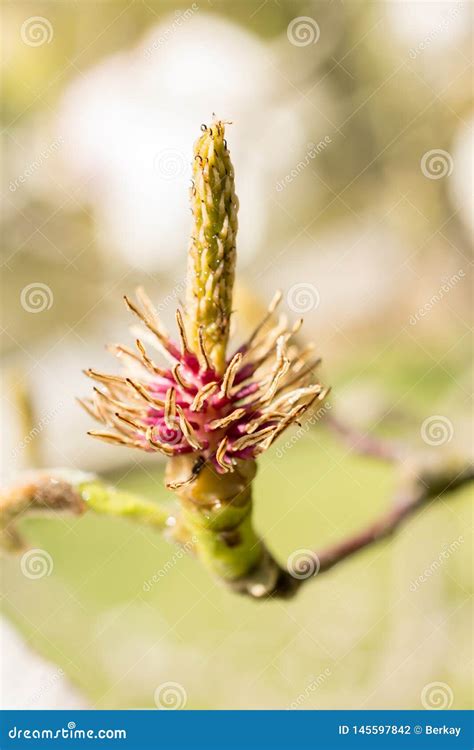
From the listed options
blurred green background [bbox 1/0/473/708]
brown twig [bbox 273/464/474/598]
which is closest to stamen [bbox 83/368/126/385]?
brown twig [bbox 273/464/474/598]

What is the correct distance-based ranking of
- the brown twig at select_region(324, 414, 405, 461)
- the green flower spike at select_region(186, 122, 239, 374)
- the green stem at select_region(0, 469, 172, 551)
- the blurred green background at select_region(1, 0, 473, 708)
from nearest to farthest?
the green flower spike at select_region(186, 122, 239, 374), the green stem at select_region(0, 469, 172, 551), the brown twig at select_region(324, 414, 405, 461), the blurred green background at select_region(1, 0, 473, 708)

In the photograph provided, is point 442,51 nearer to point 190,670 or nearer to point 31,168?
point 31,168

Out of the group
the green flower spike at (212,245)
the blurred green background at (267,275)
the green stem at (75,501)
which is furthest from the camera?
the blurred green background at (267,275)

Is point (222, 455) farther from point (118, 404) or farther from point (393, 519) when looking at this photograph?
point (393, 519)

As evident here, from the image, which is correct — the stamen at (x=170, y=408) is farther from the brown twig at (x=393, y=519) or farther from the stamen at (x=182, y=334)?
the brown twig at (x=393, y=519)

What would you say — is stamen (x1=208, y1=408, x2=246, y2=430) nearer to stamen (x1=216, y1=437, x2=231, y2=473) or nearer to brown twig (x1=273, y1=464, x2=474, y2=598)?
stamen (x1=216, y1=437, x2=231, y2=473)

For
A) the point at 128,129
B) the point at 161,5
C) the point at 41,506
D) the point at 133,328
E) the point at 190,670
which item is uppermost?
the point at 161,5

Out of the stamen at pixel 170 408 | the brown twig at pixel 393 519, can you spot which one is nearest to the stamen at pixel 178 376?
the stamen at pixel 170 408
